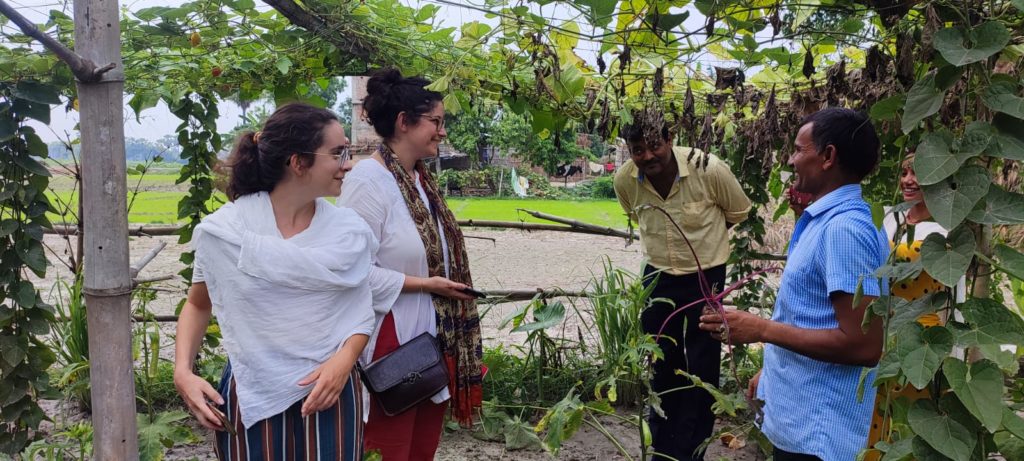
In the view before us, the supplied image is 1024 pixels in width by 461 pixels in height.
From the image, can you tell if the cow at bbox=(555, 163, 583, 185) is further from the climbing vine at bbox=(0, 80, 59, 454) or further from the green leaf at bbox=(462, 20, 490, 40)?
the climbing vine at bbox=(0, 80, 59, 454)

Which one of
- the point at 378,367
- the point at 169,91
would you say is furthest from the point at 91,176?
the point at 169,91

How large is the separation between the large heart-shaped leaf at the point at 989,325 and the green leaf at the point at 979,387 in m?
0.04

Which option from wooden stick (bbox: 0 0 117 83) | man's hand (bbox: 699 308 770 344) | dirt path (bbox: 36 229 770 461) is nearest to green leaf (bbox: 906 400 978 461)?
man's hand (bbox: 699 308 770 344)

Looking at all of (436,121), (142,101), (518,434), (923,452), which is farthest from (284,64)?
(923,452)

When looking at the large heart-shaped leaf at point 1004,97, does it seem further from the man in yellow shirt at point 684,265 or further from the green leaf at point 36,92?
the green leaf at point 36,92

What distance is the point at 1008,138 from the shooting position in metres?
0.98

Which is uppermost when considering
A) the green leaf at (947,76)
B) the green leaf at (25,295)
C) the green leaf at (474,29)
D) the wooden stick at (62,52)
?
the green leaf at (474,29)

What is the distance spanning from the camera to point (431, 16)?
9.20ft

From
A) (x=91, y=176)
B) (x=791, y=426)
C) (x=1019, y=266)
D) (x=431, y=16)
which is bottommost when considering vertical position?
(x=791, y=426)

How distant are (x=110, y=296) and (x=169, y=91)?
214cm

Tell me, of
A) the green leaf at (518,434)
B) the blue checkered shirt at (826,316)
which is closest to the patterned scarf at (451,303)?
the green leaf at (518,434)

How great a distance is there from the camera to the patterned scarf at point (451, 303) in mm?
2258

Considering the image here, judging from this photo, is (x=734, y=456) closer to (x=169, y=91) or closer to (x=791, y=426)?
(x=791, y=426)

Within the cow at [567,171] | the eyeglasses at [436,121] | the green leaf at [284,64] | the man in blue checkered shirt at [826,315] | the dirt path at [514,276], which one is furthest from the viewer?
the cow at [567,171]
